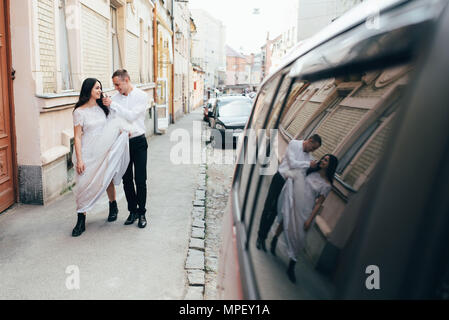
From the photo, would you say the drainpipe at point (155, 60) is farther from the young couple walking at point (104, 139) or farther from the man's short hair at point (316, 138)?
the man's short hair at point (316, 138)

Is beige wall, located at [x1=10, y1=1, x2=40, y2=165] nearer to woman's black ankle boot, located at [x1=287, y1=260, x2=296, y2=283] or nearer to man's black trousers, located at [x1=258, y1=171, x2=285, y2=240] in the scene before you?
man's black trousers, located at [x1=258, y1=171, x2=285, y2=240]

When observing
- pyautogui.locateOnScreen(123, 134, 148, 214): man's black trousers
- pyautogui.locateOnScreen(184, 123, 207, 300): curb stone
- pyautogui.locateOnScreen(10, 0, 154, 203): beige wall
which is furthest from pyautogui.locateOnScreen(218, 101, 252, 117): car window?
pyautogui.locateOnScreen(123, 134, 148, 214): man's black trousers

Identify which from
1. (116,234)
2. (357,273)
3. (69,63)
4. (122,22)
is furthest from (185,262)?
(122,22)

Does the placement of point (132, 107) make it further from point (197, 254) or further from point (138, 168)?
point (197, 254)

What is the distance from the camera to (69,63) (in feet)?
24.8

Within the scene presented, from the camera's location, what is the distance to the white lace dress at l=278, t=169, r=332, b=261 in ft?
3.83

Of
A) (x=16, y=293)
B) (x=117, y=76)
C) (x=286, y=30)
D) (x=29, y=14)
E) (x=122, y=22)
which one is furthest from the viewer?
(x=286, y=30)

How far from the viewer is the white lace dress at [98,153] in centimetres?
484

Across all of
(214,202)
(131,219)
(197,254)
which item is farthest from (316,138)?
(214,202)

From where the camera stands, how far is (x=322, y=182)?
3.74 ft

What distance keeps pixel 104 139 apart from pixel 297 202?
4.02 metres

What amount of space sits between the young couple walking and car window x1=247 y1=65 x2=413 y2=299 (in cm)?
359

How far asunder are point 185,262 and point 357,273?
3.76 metres

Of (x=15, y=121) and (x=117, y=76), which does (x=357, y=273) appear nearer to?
(x=117, y=76)
